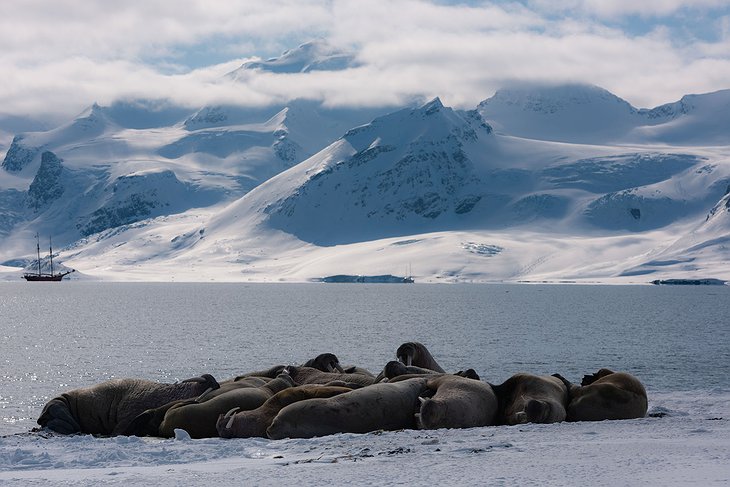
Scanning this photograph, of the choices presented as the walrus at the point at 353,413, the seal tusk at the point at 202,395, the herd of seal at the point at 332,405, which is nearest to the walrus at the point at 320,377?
the herd of seal at the point at 332,405

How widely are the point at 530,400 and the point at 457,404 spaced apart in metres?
1.73

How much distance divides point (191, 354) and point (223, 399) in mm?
36683

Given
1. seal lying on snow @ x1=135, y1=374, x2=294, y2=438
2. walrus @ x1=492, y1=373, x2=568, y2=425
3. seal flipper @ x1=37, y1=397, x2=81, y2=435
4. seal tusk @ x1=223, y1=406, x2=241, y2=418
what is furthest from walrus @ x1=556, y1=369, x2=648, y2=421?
seal flipper @ x1=37, y1=397, x2=81, y2=435

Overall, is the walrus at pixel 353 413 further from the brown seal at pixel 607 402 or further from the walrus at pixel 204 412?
the brown seal at pixel 607 402

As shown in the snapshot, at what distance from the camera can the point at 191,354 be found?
5878cm

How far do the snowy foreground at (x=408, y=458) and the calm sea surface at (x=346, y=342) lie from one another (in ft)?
36.6

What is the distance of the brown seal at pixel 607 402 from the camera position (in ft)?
78.4

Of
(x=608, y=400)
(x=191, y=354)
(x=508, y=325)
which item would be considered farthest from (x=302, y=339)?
(x=608, y=400)

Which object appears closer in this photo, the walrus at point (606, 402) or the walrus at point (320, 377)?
the walrus at point (606, 402)

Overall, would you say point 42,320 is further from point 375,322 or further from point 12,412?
point 12,412

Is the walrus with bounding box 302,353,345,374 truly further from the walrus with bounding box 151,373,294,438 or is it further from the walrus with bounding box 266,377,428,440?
the walrus with bounding box 266,377,428,440

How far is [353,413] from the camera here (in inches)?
846

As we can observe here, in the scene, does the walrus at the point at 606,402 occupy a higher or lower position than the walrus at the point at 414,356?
lower

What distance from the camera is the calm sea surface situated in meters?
46.0
